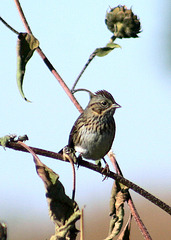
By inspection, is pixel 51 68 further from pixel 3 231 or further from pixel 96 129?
pixel 96 129

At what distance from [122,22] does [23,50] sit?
37.8 inches

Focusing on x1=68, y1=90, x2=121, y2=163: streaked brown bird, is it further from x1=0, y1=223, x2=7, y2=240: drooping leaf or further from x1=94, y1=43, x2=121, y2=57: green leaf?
x1=0, y1=223, x2=7, y2=240: drooping leaf

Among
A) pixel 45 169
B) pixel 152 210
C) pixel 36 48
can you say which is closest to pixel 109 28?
pixel 36 48

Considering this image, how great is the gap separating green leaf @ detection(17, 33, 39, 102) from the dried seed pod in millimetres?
807

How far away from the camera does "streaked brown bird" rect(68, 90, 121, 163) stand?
4.09 meters

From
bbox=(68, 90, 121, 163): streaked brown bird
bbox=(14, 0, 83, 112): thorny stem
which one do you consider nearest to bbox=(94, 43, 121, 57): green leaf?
bbox=(14, 0, 83, 112): thorny stem

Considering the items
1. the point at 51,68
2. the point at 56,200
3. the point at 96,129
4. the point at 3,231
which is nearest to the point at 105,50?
the point at 51,68

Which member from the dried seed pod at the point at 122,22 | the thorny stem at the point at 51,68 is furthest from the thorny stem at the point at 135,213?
the dried seed pod at the point at 122,22

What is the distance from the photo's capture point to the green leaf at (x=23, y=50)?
2.24 meters

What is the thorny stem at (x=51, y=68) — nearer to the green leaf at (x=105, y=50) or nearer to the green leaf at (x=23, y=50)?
the green leaf at (x=23, y=50)

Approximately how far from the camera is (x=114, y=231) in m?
2.12

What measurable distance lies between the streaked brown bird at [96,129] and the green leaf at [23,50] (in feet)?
5.39

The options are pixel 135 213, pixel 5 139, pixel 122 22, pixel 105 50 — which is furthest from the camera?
pixel 122 22

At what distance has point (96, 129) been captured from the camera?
14.4 feet
